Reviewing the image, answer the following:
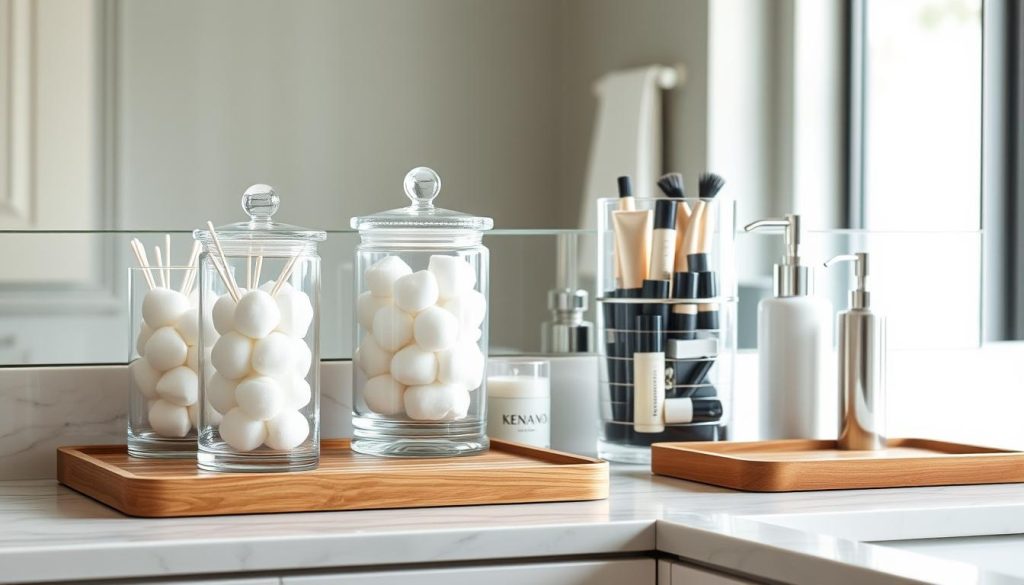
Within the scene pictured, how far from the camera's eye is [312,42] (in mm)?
1367

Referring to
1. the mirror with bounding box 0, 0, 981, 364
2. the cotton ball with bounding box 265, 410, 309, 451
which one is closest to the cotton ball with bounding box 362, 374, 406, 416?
the cotton ball with bounding box 265, 410, 309, 451

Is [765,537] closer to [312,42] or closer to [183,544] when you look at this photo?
[183,544]

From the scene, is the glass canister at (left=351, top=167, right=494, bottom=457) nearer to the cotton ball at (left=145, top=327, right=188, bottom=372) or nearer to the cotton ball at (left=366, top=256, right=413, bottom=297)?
the cotton ball at (left=366, top=256, right=413, bottom=297)

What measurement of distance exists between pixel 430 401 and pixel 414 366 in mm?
32

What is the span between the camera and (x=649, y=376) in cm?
115

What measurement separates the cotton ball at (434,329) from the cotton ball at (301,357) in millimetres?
97

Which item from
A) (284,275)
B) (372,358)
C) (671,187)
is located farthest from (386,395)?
(671,187)

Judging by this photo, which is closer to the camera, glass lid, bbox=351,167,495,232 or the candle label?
glass lid, bbox=351,167,495,232

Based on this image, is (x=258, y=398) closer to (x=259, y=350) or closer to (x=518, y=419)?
(x=259, y=350)

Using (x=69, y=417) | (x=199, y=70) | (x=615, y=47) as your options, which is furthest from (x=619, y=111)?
(x=69, y=417)

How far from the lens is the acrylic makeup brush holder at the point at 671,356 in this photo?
3.83ft

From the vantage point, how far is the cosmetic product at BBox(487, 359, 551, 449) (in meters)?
1.15

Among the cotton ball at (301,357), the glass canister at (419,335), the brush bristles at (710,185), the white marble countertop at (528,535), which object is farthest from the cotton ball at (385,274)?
the brush bristles at (710,185)

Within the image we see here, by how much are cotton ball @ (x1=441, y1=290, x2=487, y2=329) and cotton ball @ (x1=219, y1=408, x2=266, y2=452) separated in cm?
19
